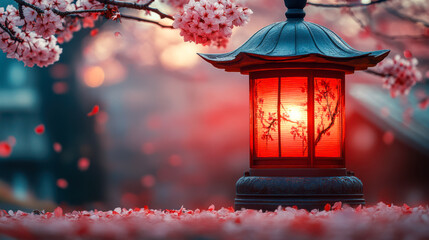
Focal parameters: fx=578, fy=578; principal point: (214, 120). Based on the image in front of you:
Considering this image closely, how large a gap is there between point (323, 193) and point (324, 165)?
393 mm

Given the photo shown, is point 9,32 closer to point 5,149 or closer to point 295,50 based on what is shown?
A: point 295,50

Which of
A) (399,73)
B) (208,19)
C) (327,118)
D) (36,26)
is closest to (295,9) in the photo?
(327,118)

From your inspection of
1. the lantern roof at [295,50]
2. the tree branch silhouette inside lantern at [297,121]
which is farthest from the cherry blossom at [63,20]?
the tree branch silhouette inside lantern at [297,121]

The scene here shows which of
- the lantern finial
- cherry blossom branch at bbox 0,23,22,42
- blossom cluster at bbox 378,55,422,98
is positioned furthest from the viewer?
blossom cluster at bbox 378,55,422,98

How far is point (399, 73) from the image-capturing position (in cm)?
980

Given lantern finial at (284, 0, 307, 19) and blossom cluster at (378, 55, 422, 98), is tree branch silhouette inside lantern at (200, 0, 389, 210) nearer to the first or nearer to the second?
lantern finial at (284, 0, 307, 19)

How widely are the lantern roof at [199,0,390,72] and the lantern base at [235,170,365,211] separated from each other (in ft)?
4.93

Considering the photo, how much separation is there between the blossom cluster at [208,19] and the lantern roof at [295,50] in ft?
1.92

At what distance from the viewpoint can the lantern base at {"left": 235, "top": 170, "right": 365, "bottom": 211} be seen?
723cm

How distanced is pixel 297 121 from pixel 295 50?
A: 910 millimetres

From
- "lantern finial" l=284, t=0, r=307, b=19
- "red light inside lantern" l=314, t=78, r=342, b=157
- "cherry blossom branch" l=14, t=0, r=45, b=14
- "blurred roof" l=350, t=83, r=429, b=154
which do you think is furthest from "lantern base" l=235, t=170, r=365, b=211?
"blurred roof" l=350, t=83, r=429, b=154

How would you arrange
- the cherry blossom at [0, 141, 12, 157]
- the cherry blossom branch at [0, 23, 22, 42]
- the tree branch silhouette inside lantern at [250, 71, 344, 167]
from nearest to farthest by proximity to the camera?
1. the cherry blossom branch at [0, 23, 22, 42]
2. the tree branch silhouette inside lantern at [250, 71, 344, 167]
3. the cherry blossom at [0, 141, 12, 157]

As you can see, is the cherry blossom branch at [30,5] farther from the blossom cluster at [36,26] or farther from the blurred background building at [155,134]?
the blurred background building at [155,134]

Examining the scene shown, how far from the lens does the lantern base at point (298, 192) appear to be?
7230 millimetres
